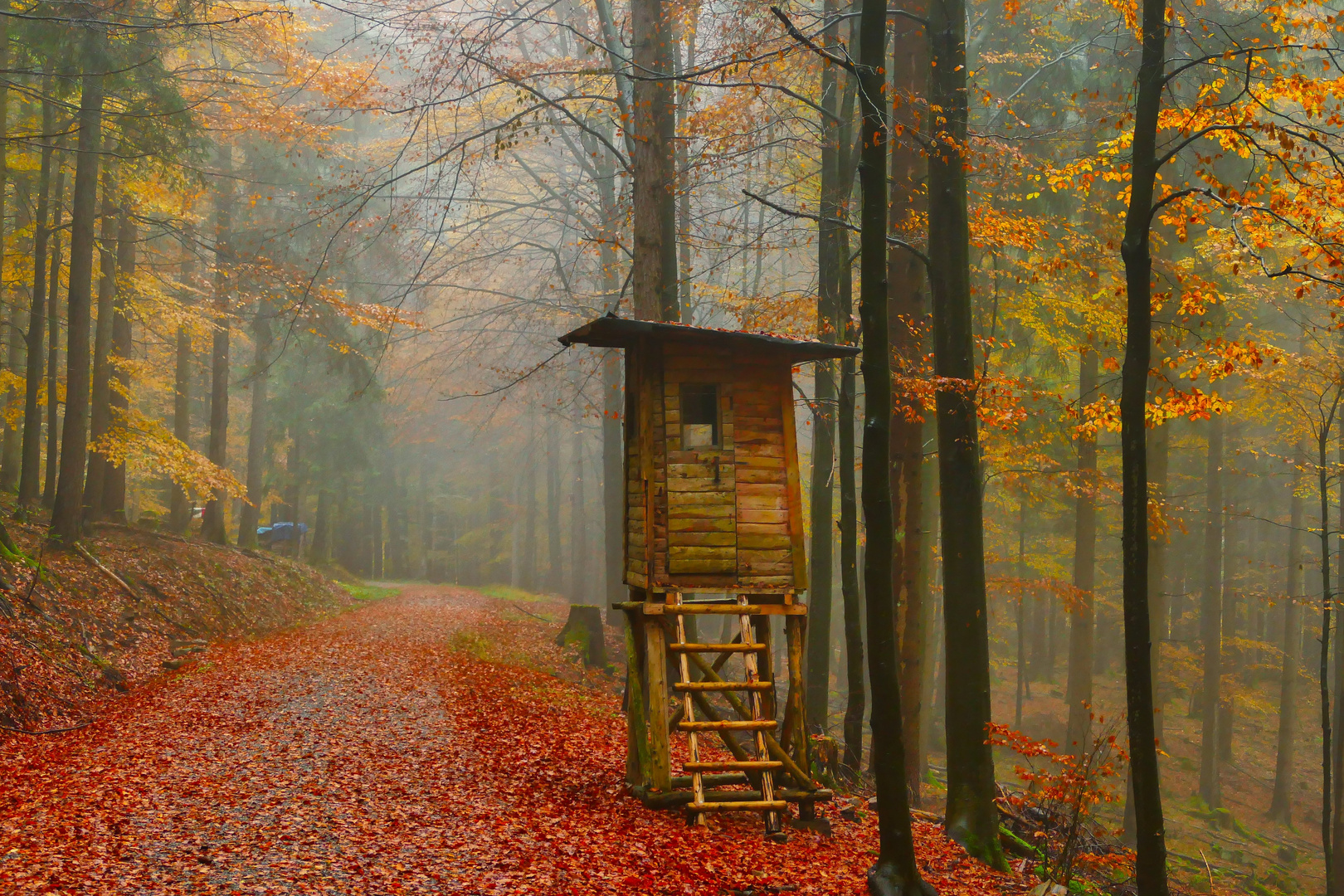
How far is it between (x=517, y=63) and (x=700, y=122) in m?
3.22

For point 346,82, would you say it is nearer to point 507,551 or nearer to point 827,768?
point 827,768

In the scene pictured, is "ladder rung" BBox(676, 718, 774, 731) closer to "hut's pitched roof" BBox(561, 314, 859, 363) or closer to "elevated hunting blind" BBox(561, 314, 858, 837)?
"elevated hunting blind" BBox(561, 314, 858, 837)

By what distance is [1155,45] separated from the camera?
23.2 ft

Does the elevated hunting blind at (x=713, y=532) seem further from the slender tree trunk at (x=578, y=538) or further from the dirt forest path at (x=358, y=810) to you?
the slender tree trunk at (x=578, y=538)

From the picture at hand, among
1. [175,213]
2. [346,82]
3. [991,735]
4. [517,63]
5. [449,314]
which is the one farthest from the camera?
[449,314]

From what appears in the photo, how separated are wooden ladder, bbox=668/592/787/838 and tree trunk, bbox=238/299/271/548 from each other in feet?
52.7

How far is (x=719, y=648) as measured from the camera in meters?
7.82

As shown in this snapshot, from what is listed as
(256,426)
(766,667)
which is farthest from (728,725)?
(256,426)

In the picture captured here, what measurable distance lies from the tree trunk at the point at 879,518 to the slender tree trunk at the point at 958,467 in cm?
163

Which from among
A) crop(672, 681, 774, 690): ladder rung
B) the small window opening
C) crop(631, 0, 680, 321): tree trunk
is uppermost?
crop(631, 0, 680, 321): tree trunk

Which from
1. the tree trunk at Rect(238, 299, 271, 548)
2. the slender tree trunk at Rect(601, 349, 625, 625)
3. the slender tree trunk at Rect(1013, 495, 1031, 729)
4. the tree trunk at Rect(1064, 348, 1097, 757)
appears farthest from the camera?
the tree trunk at Rect(238, 299, 271, 548)

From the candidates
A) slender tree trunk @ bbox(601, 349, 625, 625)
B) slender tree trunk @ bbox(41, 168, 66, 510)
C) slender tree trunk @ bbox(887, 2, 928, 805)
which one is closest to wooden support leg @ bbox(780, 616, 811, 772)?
slender tree trunk @ bbox(887, 2, 928, 805)

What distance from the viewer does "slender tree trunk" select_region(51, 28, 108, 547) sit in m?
13.1

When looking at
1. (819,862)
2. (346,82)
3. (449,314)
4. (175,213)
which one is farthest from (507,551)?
(819,862)
